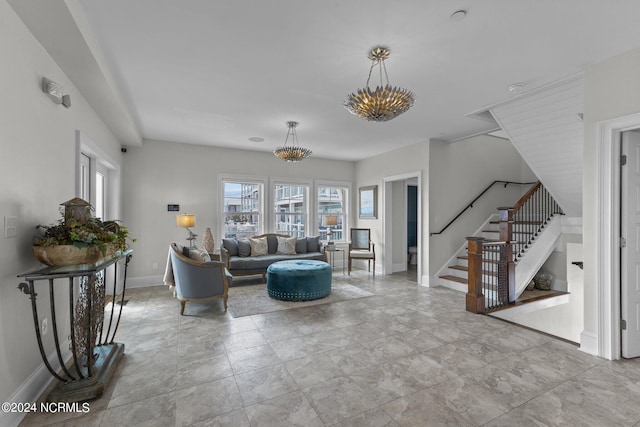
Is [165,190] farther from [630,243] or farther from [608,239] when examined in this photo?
[630,243]

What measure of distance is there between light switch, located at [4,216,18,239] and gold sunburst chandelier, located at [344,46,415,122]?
2.55 m

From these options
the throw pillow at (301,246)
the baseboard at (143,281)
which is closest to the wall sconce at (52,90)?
the baseboard at (143,281)

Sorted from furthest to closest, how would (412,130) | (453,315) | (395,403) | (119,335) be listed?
(412,130)
(453,315)
(119,335)
(395,403)

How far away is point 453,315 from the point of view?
382 centimetres

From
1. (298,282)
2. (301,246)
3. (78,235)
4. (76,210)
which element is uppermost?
(76,210)

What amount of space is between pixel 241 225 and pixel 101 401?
14.6 ft

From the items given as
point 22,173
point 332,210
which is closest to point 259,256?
point 332,210

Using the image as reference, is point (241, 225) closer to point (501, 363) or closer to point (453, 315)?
point (453, 315)

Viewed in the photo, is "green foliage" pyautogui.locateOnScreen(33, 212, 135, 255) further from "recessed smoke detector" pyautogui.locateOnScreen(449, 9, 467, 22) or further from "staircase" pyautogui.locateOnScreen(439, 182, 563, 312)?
"staircase" pyautogui.locateOnScreen(439, 182, 563, 312)

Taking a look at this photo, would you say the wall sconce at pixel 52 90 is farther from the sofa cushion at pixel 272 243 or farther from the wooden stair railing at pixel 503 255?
the wooden stair railing at pixel 503 255

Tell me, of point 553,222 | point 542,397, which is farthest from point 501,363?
point 553,222

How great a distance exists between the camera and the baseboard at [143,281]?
5266 mm

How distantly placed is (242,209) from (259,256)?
1.19 meters

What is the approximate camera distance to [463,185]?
593 cm
